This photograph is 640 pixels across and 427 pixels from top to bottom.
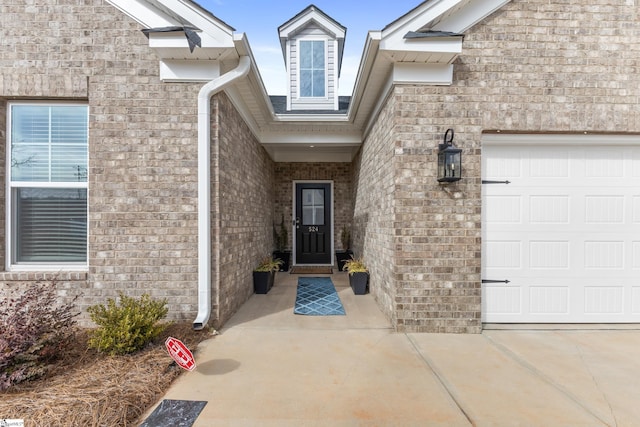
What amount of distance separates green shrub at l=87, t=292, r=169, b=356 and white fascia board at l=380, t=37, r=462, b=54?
11.7ft

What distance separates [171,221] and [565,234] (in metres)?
4.61

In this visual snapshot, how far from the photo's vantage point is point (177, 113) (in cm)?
333

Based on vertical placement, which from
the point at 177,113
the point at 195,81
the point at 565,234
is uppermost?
the point at 195,81

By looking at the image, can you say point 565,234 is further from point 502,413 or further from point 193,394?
point 193,394

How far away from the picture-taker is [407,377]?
94.5 inches

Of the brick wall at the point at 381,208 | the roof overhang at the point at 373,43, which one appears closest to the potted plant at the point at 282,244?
the brick wall at the point at 381,208

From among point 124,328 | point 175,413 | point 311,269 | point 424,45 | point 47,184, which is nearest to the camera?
point 175,413

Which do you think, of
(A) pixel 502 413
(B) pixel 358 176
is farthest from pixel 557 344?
(B) pixel 358 176

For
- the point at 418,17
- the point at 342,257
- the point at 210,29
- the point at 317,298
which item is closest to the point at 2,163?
the point at 210,29

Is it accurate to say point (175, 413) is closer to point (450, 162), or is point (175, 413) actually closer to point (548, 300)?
point (450, 162)

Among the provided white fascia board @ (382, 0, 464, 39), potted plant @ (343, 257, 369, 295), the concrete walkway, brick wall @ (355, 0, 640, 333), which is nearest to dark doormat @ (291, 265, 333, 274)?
potted plant @ (343, 257, 369, 295)

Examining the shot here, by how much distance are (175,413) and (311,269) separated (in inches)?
197

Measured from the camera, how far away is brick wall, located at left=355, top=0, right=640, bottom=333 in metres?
3.33

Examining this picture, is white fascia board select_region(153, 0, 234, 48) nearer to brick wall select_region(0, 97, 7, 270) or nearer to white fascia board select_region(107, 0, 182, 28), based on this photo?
white fascia board select_region(107, 0, 182, 28)
